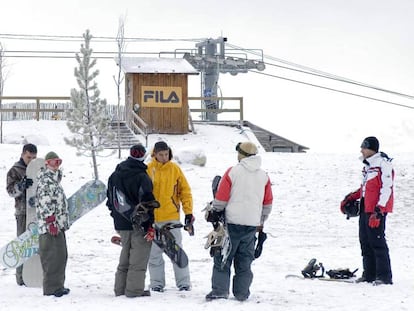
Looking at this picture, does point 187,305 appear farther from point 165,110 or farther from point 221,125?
Answer: point 221,125

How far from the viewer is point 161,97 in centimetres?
3416

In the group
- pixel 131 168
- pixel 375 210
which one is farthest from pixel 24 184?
pixel 375 210

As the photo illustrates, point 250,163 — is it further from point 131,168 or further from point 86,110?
point 86,110

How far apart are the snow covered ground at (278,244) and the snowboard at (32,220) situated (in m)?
0.19

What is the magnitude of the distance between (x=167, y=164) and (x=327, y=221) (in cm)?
882

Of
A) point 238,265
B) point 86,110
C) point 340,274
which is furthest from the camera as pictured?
point 86,110

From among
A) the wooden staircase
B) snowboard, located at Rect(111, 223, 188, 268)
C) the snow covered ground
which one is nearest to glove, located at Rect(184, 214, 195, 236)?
snowboard, located at Rect(111, 223, 188, 268)

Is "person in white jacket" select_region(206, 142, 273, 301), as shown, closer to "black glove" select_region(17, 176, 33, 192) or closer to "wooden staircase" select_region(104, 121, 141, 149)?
"black glove" select_region(17, 176, 33, 192)

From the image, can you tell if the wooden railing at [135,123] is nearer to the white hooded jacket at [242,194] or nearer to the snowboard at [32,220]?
the snowboard at [32,220]

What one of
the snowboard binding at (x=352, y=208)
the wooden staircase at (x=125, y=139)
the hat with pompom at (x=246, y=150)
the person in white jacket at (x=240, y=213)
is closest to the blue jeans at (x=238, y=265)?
the person in white jacket at (x=240, y=213)

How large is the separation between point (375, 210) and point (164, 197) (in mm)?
2686

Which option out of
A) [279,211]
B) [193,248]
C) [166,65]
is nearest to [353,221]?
[279,211]

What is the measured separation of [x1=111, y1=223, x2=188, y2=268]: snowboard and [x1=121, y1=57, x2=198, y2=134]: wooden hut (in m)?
25.1

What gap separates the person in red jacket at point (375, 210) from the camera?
366 inches
